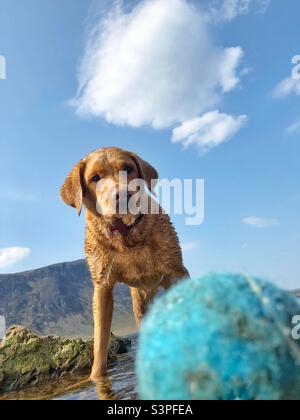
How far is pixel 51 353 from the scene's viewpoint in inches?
448

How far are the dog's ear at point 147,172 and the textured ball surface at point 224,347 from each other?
4682 millimetres

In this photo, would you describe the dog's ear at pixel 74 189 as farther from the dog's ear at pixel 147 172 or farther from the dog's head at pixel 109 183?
the dog's ear at pixel 147 172

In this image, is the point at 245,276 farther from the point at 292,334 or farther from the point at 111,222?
the point at 111,222

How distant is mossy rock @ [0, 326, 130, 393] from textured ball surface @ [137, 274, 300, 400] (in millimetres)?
8231

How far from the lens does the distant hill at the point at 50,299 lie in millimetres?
148375

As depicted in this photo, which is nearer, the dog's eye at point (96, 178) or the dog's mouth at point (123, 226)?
the dog's mouth at point (123, 226)

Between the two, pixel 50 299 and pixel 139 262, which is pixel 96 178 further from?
pixel 50 299

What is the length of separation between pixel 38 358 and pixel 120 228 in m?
5.78

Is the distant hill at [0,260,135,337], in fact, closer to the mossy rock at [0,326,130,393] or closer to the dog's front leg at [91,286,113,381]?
Answer: the mossy rock at [0,326,130,393]

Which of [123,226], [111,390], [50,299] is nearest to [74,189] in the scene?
[123,226]

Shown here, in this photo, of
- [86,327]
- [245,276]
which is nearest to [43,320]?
[86,327]

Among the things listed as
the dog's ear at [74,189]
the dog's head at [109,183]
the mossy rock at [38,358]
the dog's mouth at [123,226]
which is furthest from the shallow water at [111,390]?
the mossy rock at [38,358]

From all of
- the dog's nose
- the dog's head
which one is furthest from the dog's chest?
the dog's nose

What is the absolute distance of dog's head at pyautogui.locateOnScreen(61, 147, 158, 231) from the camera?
22.2ft
